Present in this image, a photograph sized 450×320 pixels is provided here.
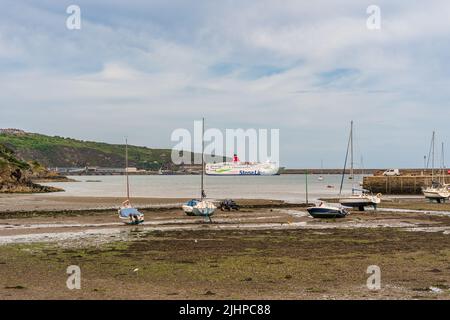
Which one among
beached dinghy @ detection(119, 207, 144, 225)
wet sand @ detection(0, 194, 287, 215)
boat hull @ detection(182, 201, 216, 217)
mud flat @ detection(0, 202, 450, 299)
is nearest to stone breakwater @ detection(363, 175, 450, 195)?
wet sand @ detection(0, 194, 287, 215)

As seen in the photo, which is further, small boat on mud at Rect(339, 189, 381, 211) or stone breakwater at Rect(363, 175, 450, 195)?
stone breakwater at Rect(363, 175, 450, 195)

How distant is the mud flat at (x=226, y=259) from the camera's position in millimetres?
18969

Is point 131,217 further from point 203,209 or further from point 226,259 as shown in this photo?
point 226,259

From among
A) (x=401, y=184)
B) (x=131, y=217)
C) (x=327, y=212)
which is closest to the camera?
(x=131, y=217)

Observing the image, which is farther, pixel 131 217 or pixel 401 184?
pixel 401 184

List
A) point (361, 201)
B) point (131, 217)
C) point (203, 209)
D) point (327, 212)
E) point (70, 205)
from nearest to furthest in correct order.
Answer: point (131, 217), point (327, 212), point (203, 209), point (361, 201), point (70, 205)

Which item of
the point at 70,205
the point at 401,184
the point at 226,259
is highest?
the point at 401,184

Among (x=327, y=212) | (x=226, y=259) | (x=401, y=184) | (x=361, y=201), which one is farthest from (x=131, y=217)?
(x=401, y=184)

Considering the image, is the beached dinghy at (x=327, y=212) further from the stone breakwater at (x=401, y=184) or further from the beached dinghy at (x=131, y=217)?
the stone breakwater at (x=401, y=184)

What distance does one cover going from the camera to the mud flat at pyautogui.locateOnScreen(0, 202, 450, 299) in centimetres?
1897

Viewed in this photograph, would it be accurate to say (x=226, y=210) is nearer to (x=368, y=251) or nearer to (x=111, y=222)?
(x=111, y=222)

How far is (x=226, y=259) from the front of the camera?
26219 mm

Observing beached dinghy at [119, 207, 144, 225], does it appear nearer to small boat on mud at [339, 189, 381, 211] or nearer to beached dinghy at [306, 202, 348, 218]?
beached dinghy at [306, 202, 348, 218]

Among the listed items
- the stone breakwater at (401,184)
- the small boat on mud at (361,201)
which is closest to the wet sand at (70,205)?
the small boat on mud at (361,201)
